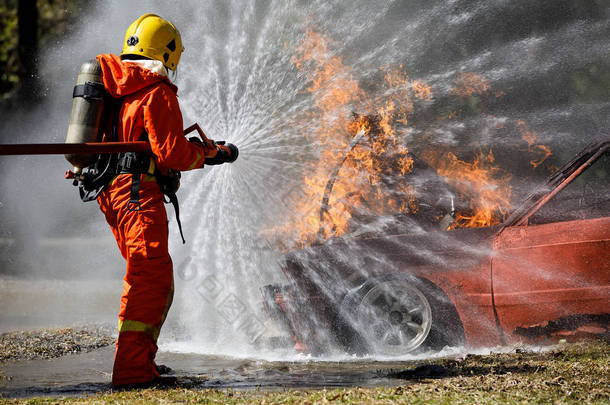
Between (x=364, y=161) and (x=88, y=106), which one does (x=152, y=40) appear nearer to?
(x=88, y=106)

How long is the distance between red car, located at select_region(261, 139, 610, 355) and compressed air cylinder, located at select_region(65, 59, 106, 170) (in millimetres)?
1873

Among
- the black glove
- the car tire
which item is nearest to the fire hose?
the black glove

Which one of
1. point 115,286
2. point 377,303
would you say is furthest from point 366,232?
point 115,286

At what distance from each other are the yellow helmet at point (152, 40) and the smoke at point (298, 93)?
103 inches

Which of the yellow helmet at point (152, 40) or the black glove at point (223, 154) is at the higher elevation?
the yellow helmet at point (152, 40)

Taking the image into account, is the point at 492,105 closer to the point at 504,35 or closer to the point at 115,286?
the point at 504,35

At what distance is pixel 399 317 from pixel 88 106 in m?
2.80

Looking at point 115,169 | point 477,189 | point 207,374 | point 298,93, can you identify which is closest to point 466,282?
point 477,189

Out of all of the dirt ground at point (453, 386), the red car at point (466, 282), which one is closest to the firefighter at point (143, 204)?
the dirt ground at point (453, 386)

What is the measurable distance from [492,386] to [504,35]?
6534mm

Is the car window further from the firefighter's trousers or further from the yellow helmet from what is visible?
the yellow helmet

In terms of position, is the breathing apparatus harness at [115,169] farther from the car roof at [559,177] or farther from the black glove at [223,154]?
the car roof at [559,177]

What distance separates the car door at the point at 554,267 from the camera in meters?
4.60

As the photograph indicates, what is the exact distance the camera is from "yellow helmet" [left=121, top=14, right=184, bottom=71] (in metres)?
4.32
